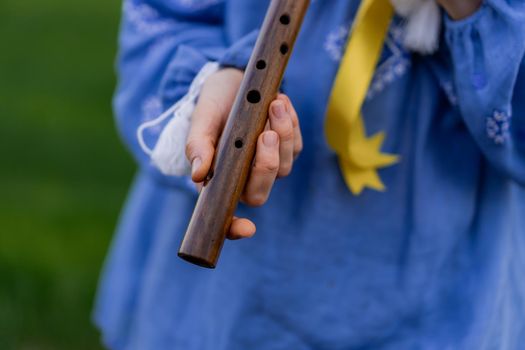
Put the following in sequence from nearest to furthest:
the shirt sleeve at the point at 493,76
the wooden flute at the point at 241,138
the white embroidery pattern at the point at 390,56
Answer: the wooden flute at the point at 241,138, the shirt sleeve at the point at 493,76, the white embroidery pattern at the point at 390,56

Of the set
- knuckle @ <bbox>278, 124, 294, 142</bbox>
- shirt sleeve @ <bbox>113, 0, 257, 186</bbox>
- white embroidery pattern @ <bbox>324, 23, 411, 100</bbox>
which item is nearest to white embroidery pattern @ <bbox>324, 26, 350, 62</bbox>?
white embroidery pattern @ <bbox>324, 23, 411, 100</bbox>

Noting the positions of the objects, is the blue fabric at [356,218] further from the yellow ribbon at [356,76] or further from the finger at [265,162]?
the finger at [265,162]

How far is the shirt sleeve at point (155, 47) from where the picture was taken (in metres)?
1.12

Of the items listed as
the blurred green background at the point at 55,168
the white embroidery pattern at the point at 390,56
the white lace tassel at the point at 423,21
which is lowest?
the blurred green background at the point at 55,168

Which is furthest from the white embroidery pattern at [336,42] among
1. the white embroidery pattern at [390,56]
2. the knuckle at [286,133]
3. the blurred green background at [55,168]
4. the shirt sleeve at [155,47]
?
the blurred green background at [55,168]

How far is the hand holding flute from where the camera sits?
32.9 inches

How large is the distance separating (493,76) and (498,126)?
0.06 metres

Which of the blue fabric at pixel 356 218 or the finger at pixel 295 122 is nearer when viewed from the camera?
the finger at pixel 295 122

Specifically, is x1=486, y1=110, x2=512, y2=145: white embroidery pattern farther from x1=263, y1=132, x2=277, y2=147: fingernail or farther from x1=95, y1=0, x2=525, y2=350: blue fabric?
x1=263, y1=132, x2=277, y2=147: fingernail

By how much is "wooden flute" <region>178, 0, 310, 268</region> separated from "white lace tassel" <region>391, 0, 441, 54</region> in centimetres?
16

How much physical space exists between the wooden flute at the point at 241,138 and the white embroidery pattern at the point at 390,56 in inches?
6.0

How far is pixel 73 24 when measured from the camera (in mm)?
3561

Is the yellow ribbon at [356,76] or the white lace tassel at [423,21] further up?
the white lace tassel at [423,21]

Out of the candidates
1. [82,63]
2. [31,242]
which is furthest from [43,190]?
[82,63]
